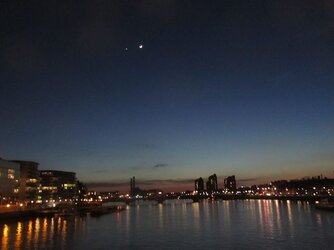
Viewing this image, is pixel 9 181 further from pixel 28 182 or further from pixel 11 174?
pixel 28 182

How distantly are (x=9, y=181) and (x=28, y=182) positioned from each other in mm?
20688

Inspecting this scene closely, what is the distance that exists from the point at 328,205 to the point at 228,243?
86.2 metres

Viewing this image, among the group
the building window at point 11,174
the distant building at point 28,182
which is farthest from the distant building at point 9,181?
the distant building at point 28,182

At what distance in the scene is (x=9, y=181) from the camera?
14150cm

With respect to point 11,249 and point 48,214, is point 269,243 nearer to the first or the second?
point 11,249

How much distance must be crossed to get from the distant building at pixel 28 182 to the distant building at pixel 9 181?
7.18 meters

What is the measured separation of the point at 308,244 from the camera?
51844 mm

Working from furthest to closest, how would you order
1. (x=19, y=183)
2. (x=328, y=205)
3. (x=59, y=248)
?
(x=19, y=183)
(x=328, y=205)
(x=59, y=248)

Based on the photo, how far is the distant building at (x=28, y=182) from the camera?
15550 cm

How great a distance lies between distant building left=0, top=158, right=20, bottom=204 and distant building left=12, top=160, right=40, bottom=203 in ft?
23.6

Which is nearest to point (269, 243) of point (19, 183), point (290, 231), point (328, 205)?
point (290, 231)

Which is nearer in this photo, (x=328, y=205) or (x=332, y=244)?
(x=332, y=244)

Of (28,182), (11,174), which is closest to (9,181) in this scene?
(11,174)

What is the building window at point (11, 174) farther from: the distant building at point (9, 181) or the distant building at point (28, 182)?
the distant building at point (28, 182)
